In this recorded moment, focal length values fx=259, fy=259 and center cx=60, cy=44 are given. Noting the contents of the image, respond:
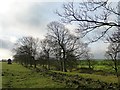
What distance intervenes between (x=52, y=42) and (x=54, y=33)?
2507 millimetres

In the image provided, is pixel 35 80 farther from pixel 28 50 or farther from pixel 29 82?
pixel 28 50

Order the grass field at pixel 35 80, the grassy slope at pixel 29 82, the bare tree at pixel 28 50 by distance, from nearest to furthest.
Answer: the grassy slope at pixel 29 82 < the grass field at pixel 35 80 < the bare tree at pixel 28 50

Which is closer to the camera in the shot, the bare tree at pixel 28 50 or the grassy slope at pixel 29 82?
the grassy slope at pixel 29 82

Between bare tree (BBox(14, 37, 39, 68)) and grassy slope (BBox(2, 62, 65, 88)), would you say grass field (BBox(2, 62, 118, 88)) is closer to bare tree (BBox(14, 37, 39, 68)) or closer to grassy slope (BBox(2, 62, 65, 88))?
grassy slope (BBox(2, 62, 65, 88))

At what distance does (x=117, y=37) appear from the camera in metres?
22.5

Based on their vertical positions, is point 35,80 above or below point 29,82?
above

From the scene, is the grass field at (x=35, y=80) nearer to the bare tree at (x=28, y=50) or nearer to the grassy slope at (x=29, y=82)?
the grassy slope at (x=29, y=82)

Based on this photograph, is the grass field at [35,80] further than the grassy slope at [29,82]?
Yes

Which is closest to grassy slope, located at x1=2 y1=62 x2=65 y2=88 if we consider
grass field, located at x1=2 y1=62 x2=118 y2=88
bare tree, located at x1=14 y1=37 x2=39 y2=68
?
grass field, located at x1=2 y1=62 x2=118 y2=88

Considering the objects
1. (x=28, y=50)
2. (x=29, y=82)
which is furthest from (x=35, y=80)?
(x=28, y=50)

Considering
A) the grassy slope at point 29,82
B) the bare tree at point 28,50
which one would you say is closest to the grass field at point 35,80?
the grassy slope at point 29,82

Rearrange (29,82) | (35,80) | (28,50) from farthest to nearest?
1. (28,50)
2. (35,80)
3. (29,82)

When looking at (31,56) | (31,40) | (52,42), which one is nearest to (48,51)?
(52,42)

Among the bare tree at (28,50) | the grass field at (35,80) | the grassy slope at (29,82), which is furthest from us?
the bare tree at (28,50)
